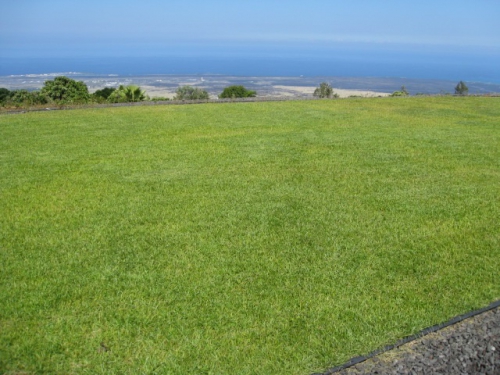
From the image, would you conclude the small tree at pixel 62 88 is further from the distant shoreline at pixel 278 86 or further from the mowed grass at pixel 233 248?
the mowed grass at pixel 233 248

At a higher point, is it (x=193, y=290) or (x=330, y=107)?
(x=330, y=107)

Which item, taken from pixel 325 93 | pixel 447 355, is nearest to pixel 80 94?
pixel 325 93

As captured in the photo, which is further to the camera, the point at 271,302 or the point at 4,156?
the point at 4,156

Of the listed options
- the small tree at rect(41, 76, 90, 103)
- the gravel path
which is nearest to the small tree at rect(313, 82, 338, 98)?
the small tree at rect(41, 76, 90, 103)

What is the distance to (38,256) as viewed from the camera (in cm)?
365

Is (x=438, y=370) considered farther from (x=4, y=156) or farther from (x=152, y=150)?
(x=4, y=156)

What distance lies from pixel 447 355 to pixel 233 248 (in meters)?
1.85

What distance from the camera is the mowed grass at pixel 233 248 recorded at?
2.62 meters

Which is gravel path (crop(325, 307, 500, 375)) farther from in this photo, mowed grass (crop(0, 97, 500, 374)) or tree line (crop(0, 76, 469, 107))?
tree line (crop(0, 76, 469, 107))

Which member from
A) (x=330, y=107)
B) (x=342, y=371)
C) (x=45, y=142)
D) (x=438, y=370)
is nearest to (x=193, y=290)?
(x=342, y=371)

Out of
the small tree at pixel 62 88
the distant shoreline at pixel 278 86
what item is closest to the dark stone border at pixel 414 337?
the small tree at pixel 62 88

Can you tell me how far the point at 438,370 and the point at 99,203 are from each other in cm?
365

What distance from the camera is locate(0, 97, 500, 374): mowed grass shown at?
2.62 metres

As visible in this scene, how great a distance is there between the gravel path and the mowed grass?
138 millimetres
